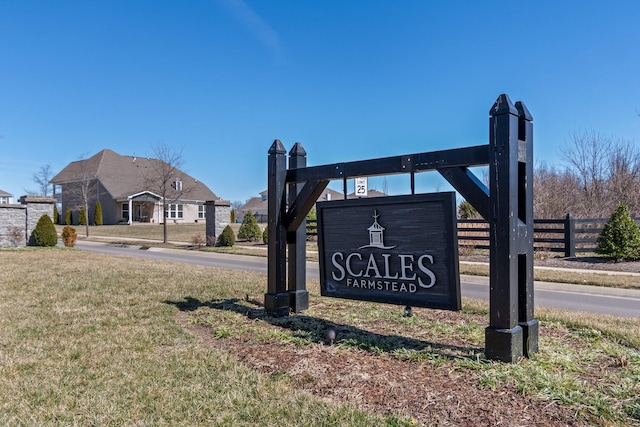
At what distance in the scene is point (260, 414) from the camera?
312 centimetres

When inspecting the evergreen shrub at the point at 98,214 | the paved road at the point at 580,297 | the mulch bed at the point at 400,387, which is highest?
the evergreen shrub at the point at 98,214

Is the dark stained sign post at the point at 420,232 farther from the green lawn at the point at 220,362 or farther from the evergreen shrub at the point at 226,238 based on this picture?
the evergreen shrub at the point at 226,238

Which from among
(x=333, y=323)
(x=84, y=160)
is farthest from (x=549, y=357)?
(x=84, y=160)

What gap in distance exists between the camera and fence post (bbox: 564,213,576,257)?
15742mm

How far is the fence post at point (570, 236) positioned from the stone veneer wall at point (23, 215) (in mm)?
21593

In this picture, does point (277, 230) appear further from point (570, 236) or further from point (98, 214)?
point (98, 214)

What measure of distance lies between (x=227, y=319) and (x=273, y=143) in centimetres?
248

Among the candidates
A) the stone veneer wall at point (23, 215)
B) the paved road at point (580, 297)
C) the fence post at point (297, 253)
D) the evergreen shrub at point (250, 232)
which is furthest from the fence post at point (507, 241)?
the evergreen shrub at point (250, 232)

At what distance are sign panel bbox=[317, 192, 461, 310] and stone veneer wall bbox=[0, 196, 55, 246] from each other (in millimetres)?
18877

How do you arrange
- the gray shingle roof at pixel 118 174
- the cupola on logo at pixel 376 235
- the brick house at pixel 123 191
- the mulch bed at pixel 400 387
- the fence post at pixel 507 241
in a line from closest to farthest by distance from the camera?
1. the mulch bed at pixel 400 387
2. the fence post at pixel 507 241
3. the cupola on logo at pixel 376 235
4. the brick house at pixel 123 191
5. the gray shingle roof at pixel 118 174

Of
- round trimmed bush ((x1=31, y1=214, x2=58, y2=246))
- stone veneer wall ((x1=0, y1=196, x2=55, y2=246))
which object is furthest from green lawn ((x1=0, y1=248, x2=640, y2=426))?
stone veneer wall ((x1=0, y1=196, x2=55, y2=246))

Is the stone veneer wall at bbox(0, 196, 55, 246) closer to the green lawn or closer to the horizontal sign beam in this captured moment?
the green lawn

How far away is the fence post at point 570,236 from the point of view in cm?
1574

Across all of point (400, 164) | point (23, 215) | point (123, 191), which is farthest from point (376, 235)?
point (123, 191)
